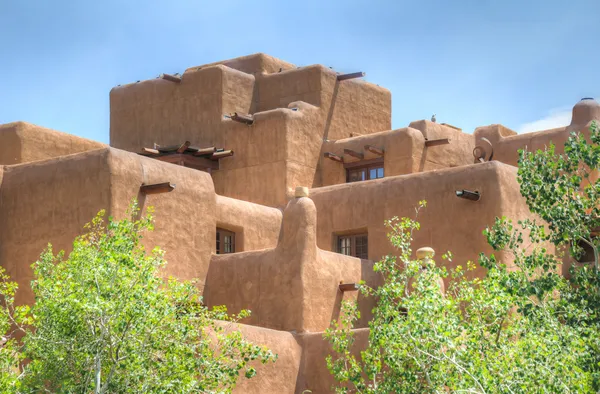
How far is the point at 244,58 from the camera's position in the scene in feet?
112

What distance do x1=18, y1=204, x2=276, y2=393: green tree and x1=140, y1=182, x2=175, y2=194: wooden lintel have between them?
710 centimetres

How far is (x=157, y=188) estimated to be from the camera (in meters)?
24.8

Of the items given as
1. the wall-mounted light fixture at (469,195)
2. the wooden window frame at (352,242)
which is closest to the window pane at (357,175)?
the wooden window frame at (352,242)

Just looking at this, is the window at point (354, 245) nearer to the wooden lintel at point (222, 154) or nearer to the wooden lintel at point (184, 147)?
the wooden lintel at point (222, 154)

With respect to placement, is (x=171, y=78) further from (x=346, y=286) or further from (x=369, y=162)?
(x=346, y=286)

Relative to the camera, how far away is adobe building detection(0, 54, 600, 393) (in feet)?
80.5

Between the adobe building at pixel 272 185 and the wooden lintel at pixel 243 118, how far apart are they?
0.24ft

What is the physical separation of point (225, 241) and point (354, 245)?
3.19 m

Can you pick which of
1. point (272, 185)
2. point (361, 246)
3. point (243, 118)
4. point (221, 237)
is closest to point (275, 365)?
point (221, 237)

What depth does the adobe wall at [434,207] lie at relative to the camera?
86.1ft

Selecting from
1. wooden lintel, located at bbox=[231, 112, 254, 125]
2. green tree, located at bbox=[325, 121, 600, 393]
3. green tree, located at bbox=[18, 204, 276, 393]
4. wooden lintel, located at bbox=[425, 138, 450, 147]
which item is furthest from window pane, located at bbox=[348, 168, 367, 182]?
green tree, located at bbox=[18, 204, 276, 393]

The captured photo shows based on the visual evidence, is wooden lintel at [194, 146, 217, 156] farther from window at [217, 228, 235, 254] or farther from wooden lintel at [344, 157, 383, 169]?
window at [217, 228, 235, 254]

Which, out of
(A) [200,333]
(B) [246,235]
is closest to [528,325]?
(A) [200,333]

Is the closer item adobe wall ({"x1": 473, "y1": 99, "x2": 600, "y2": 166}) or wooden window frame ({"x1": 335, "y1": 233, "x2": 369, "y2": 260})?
wooden window frame ({"x1": 335, "y1": 233, "x2": 369, "y2": 260})
